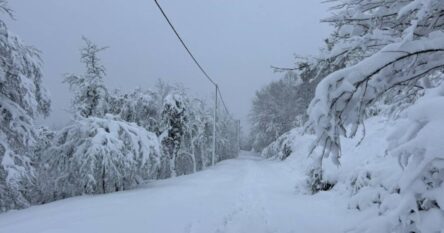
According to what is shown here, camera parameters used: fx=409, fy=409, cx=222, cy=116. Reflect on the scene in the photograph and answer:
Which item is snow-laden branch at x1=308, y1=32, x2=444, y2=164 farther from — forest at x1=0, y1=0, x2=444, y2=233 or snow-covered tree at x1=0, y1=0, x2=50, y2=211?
snow-covered tree at x1=0, y1=0, x2=50, y2=211

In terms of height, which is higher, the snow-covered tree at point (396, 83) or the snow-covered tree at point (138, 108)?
the snow-covered tree at point (138, 108)

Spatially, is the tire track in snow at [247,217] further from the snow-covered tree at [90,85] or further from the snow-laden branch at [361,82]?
the snow-covered tree at [90,85]

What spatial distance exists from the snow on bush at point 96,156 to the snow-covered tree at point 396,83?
29.9 feet

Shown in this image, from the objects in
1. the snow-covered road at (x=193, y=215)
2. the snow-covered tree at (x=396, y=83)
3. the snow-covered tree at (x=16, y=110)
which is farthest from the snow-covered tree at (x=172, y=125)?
the snow-covered tree at (x=396, y=83)

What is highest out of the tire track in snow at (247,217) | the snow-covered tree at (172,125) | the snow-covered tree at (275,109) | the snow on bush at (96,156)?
the snow-covered tree at (275,109)

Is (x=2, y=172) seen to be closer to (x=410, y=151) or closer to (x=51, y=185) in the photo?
(x=51, y=185)

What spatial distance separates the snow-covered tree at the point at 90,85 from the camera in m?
21.9

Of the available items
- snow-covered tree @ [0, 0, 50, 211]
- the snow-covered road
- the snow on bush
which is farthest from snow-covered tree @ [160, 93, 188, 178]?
the snow-covered road

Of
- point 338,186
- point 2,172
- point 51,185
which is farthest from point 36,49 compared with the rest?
point 338,186

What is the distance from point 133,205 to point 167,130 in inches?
737

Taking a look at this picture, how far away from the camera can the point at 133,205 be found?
8.62 meters

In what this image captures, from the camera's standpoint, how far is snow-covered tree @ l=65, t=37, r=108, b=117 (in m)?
21.9

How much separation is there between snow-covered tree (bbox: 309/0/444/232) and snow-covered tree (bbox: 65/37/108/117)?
760 inches

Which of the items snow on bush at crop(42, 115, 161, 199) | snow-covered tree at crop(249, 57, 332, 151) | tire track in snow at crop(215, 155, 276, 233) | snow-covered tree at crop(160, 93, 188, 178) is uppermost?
snow-covered tree at crop(249, 57, 332, 151)
